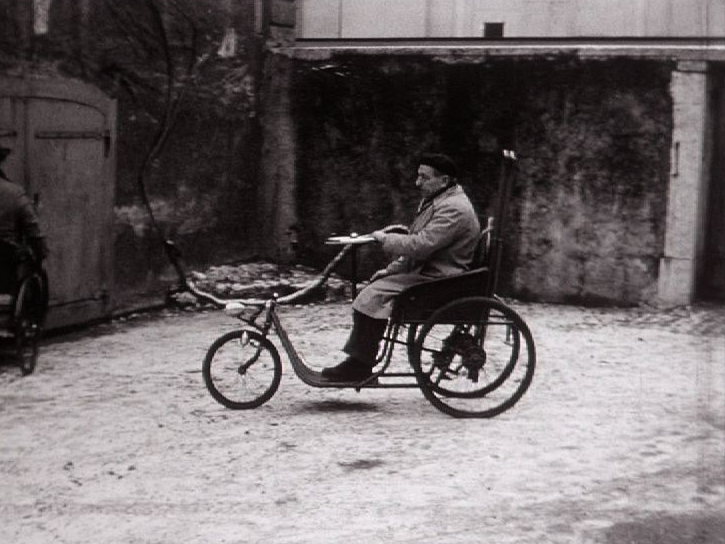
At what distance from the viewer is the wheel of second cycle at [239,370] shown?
7.89 m

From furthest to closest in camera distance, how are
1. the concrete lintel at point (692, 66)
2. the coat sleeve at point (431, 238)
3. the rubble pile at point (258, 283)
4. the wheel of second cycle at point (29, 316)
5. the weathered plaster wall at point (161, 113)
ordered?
the rubble pile at point (258, 283), the concrete lintel at point (692, 66), the weathered plaster wall at point (161, 113), the wheel of second cycle at point (29, 316), the coat sleeve at point (431, 238)

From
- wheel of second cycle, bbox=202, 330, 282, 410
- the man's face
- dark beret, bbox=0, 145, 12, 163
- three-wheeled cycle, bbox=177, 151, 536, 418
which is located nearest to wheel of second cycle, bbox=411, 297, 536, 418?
three-wheeled cycle, bbox=177, 151, 536, 418

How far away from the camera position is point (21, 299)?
894 cm

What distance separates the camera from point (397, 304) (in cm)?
781

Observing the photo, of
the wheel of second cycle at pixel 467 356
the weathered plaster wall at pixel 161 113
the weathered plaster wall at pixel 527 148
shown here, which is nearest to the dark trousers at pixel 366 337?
the wheel of second cycle at pixel 467 356

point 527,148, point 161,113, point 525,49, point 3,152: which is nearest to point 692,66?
point 525,49

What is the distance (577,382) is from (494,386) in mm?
1291

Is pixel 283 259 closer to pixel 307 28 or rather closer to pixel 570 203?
pixel 570 203

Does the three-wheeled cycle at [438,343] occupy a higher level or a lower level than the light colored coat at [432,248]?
lower

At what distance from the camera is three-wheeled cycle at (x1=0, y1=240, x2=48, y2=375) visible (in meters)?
8.95

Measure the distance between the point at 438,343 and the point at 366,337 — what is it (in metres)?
0.50

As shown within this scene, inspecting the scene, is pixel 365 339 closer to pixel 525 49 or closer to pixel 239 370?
pixel 239 370

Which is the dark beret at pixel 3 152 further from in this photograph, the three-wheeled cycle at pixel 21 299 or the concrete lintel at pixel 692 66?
the concrete lintel at pixel 692 66

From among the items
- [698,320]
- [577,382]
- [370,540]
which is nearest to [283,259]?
[698,320]
